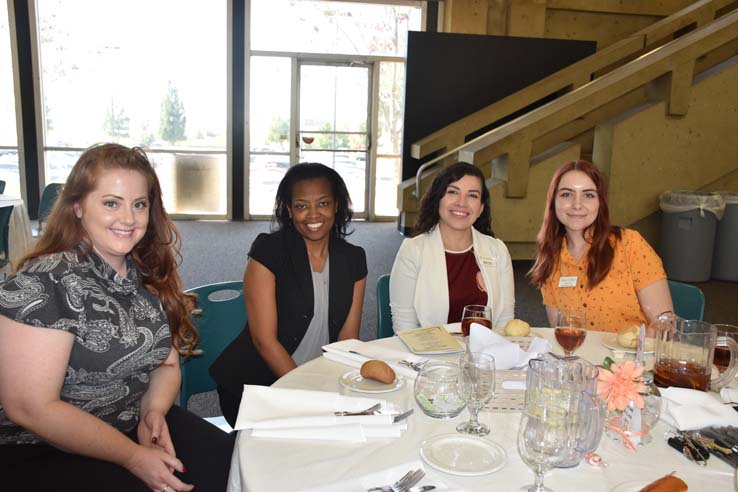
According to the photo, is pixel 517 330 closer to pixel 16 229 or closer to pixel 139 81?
pixel 16 229

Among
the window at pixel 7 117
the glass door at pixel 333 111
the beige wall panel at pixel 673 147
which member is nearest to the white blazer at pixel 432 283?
the beige wall panel at pixel 673 147

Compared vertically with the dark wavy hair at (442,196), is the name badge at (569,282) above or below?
below

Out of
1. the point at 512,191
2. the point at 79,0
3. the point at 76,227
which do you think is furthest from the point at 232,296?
the point at 79,0

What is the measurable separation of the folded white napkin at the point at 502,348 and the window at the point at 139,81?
7.66 meters

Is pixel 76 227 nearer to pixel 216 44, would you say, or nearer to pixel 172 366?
pixel 172 366

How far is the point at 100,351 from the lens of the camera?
1613mm

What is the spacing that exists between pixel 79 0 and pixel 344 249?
25.5 feet

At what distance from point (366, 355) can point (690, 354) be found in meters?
0.89

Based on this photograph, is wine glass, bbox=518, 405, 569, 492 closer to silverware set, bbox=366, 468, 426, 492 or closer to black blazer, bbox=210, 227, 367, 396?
silverware set, bbox=366, 468, 426, 492

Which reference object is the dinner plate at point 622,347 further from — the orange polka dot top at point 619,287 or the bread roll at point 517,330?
the orange polka dot top at point 619,287

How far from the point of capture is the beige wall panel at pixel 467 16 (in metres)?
8.50

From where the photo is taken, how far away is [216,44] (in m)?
8.72

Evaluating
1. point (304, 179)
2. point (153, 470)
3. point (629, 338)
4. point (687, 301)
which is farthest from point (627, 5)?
point (153, 470)

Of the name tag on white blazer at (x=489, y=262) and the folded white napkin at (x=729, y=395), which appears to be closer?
the folded white napkin at (x=729, y=395)
